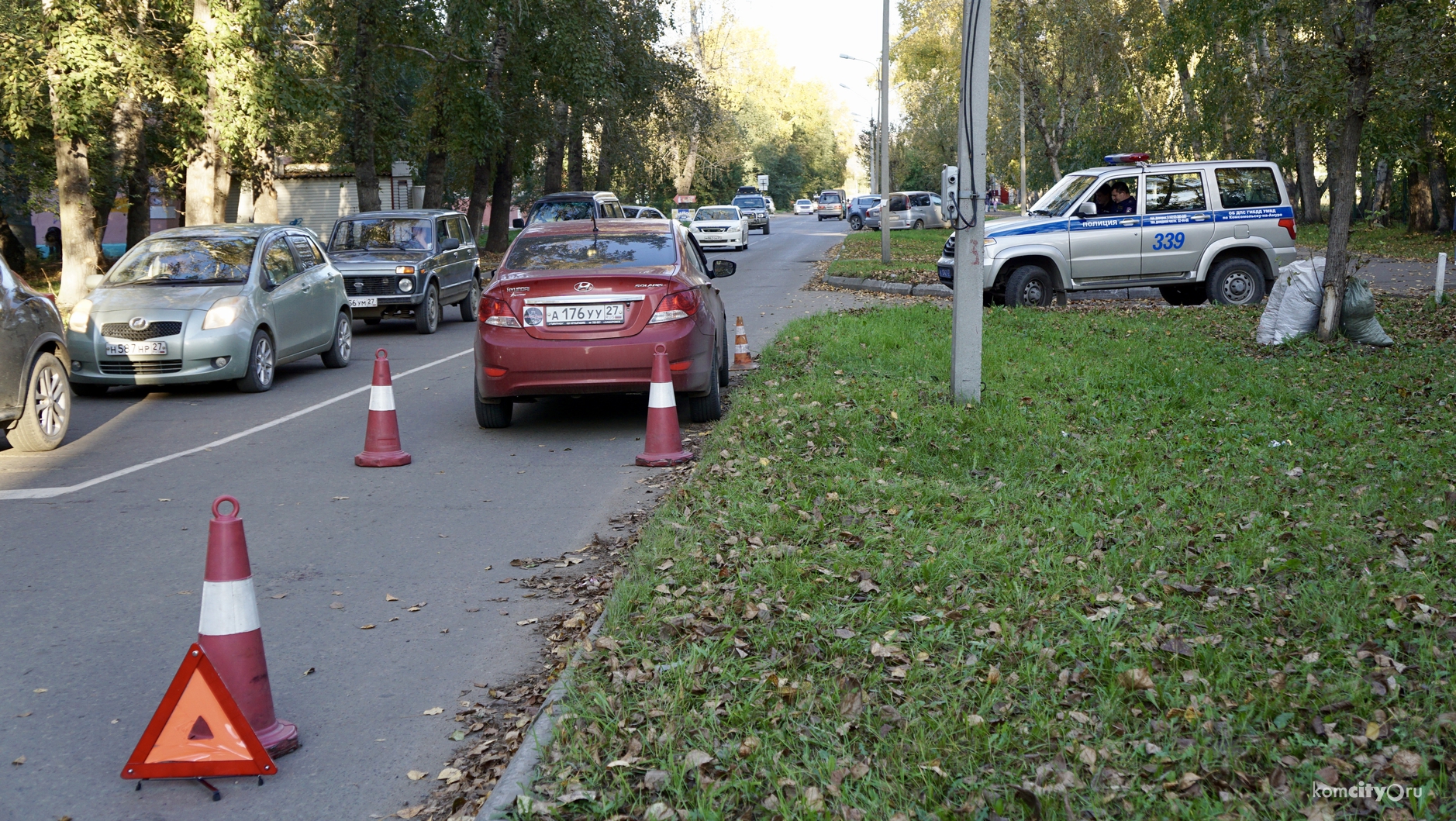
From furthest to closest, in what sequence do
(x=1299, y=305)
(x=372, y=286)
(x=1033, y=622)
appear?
(x=372, y=286) → (x=1299, y=305) → (x=1033, y=622)

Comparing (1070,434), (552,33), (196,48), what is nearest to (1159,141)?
(552,33)

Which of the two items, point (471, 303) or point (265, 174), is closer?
point (471, 303)

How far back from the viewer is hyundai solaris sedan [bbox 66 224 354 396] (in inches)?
450

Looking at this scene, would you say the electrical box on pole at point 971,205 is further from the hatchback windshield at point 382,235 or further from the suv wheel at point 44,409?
the hatchback windshield at point 382,235

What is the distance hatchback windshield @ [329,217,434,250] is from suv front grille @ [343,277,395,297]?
885 millimetres

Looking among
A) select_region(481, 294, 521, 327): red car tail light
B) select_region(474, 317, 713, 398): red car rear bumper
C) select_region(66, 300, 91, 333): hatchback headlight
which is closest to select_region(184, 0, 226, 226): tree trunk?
select_region(66, 300, 91, 333): hatchback headlight

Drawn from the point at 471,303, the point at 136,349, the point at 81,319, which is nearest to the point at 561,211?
the point at 471,303

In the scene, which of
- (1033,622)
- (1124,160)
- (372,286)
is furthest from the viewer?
(1124,160)

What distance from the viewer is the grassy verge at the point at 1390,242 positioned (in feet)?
97.8


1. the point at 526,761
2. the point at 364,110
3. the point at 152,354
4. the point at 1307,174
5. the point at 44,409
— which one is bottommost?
the point at 526,761

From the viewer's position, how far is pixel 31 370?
9.05 metres

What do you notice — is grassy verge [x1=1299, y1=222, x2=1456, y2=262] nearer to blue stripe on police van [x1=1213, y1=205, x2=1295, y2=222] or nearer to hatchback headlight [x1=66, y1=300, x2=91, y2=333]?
blue stripe on police van [x1=1213, y1=205, x2=1295, y2=222]

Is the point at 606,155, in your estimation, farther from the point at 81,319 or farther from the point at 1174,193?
the point at 81,319

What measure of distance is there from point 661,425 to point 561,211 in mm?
17510
